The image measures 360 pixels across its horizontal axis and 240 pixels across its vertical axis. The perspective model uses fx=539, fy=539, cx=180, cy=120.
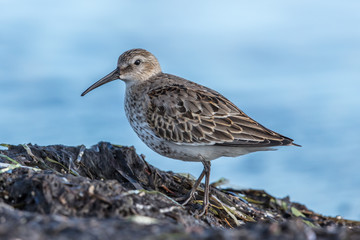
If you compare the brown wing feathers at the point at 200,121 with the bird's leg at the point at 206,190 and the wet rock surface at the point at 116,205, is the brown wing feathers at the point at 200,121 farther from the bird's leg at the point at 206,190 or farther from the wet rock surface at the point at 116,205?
the wet rock surface at the point at 116,205

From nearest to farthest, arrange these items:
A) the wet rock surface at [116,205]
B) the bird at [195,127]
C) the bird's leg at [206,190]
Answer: the wet rock surface at [116,205]
the bird's leg at [206,190]
the bird at [195,127]

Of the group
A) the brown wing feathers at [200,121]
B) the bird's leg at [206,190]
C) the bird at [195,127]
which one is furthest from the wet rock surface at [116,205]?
the brown wing feathers at [200,121]

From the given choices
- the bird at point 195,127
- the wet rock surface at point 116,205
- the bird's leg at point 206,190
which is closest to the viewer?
the wet rock surface at point 116,205

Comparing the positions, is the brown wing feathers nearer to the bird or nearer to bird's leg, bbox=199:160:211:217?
the bird

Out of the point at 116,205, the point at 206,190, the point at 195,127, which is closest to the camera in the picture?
the point at 116,205

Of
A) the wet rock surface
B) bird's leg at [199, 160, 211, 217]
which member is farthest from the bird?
the wet rock surface

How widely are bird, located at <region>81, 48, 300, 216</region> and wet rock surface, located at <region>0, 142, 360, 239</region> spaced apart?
15.2 inches

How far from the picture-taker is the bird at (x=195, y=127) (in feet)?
23.4

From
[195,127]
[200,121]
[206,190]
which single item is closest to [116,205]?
[206,190]

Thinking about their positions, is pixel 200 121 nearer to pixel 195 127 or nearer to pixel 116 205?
pixel 195 127

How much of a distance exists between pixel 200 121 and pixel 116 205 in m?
2.71

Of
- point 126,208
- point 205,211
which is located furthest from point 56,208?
point 205,211

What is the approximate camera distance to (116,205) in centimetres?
479

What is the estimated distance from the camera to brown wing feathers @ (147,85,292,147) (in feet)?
23.4
